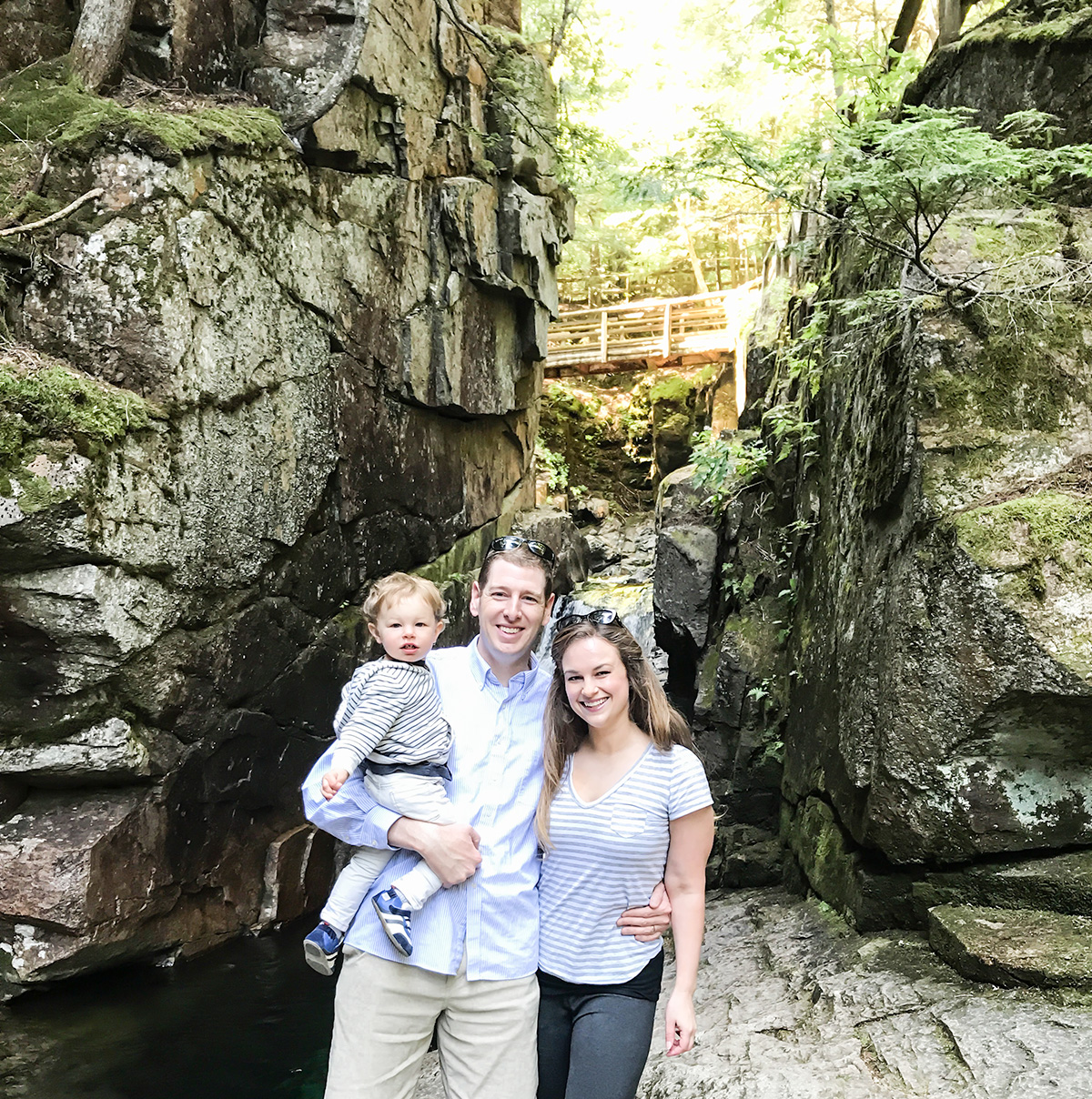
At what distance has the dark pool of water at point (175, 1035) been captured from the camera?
17.8 feet

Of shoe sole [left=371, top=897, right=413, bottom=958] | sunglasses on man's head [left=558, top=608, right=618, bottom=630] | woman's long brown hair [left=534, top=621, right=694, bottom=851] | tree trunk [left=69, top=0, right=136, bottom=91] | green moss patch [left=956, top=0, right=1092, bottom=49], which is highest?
tree trunk [left=69, top=0, right=136, bottom=91]

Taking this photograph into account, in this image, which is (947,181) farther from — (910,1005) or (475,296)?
(475,296)

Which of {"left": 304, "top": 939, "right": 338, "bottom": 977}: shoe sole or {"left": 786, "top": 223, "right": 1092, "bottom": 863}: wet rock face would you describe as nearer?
{"left": 304, "top": 939, "right": 338, "bottom": 977}: shoe sole

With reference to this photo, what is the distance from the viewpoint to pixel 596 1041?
247 cm

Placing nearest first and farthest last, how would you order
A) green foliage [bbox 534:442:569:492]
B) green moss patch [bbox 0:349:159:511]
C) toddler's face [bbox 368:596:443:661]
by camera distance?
toddler's face [bbox 368:596:443:661]
green moss patch [bbox 0:349:159:511]
green foliage [bbox 534:442:569:492]

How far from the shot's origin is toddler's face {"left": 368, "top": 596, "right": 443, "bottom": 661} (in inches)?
123

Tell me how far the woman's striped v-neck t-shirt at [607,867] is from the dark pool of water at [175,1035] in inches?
160

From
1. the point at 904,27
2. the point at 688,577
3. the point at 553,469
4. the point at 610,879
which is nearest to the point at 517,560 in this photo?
the point at 610,879

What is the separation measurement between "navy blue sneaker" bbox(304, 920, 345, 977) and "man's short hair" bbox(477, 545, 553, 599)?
114 cm

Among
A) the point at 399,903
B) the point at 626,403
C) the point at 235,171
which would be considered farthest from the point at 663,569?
the point at 626,403

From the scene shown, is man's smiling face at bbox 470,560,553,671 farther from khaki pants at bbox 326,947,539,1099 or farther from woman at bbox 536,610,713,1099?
khaki pants at bbox 326,947,539,1099

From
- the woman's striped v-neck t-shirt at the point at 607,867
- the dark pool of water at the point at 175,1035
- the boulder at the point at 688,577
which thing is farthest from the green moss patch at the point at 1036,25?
the dark pool of water at the point at 175,1035

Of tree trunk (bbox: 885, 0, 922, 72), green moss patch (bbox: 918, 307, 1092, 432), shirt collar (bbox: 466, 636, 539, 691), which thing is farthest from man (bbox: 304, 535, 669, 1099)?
tree trunk (bbox: 885, 0, 922, 72)

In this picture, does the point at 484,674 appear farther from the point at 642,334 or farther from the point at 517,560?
the point at 642,334
